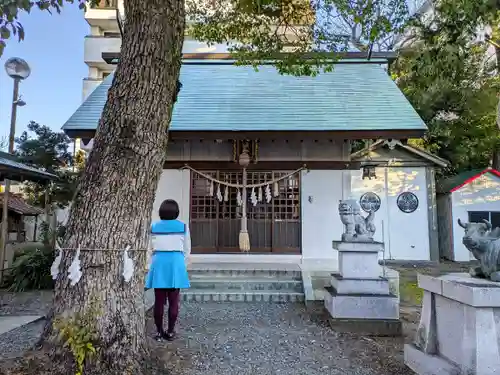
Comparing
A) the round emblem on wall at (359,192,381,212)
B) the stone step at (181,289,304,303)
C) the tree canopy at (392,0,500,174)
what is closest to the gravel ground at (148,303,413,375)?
the stone step at (181,289,304,303)

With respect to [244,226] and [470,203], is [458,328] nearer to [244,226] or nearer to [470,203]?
[244,226]

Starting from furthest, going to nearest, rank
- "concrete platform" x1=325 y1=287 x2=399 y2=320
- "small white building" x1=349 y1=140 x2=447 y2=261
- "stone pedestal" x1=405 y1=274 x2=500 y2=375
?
"small white building" x1=349 y1=140 x2=447 y2=261, "concrete platform" x1=325 y1=287 x2=399 y2=320, "stone pedestal" x1=405 y1=274 x2=500 y2=375

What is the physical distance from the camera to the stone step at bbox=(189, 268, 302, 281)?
287 inches

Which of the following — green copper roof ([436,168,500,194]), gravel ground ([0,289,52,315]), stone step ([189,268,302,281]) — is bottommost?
gravel ground ([0,289,52,315])

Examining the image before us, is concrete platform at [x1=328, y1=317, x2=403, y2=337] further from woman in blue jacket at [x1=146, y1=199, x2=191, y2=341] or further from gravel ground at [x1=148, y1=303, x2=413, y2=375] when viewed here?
woman in blue jacket at [x1=146, y1=199, x2=191, y2=341]

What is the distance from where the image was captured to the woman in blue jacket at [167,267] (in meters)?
3.99

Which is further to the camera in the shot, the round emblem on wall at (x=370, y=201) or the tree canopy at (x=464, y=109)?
the tree canopy at (x=464, y=109)

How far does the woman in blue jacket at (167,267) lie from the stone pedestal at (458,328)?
254 centimetres

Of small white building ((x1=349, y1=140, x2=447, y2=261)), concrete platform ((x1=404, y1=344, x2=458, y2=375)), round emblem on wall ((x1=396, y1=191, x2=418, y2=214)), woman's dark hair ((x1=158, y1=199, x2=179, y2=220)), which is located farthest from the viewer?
round emblem on wall ((x1=396, y1=191, x2=418, y2=214))

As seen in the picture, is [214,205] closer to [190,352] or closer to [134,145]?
[190,352]

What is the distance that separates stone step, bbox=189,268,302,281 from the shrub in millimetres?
3216

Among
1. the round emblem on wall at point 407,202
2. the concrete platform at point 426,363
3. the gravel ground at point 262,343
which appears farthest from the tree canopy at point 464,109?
the concrete platform at point 426,363

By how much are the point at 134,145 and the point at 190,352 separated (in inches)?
95.4

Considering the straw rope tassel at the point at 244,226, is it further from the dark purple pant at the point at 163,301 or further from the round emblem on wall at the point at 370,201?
the round emblem on wall at the point at 370,201
